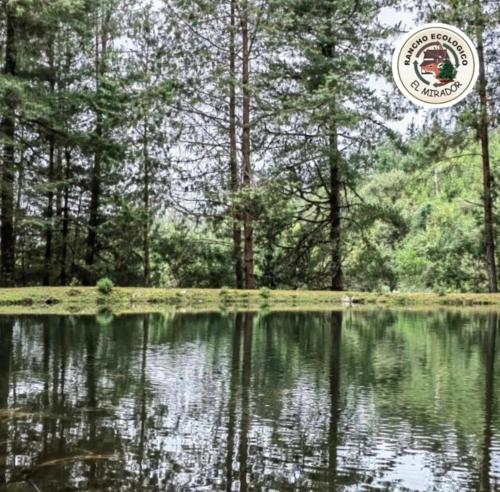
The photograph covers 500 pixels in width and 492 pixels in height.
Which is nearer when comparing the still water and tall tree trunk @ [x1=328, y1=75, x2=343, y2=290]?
the still water

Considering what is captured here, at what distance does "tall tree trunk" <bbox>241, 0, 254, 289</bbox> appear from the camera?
19344 millimetres

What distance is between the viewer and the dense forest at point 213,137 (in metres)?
18.7

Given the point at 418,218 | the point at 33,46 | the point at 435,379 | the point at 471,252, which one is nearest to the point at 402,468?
the point at 435,379

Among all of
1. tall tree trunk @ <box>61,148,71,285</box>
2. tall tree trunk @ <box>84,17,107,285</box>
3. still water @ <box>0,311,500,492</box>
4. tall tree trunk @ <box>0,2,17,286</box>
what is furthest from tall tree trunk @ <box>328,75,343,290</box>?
still water @ <box>0,311,500,492</box>

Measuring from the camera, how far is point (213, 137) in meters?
21.1

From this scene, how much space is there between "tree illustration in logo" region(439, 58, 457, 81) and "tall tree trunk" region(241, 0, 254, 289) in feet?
24.6

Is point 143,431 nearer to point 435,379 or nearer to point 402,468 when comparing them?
point 402,468

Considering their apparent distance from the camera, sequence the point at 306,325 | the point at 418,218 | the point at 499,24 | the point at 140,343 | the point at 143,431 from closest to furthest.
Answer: the point at 143,431 → the point at 140,343 → the point at 306,325 → the point at 499,24 → the point at 418,218

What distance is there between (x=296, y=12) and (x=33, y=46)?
717 centimetres

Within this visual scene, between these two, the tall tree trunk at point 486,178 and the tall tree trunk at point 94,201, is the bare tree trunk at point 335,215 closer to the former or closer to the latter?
the tall tree trunk at point 486,178

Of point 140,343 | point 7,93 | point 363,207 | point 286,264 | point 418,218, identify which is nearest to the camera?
point 140,343

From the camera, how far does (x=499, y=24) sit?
18.1m

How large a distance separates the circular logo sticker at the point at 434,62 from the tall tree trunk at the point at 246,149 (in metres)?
6.12

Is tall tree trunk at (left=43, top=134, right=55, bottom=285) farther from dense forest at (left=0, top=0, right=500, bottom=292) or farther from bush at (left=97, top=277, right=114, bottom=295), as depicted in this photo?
bush at (left=97, top=277, right=114, bottom=295)
